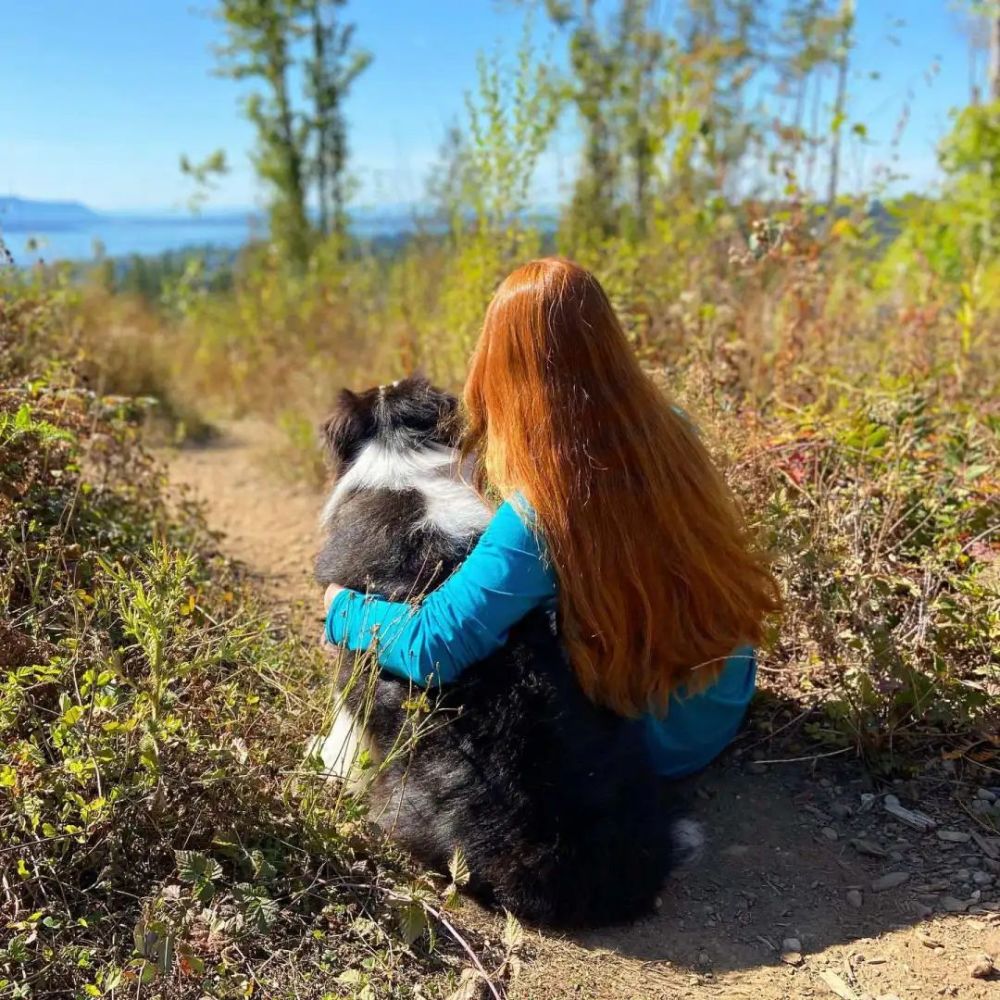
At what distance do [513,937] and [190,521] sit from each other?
2.76 m

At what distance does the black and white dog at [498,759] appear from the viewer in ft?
6.62

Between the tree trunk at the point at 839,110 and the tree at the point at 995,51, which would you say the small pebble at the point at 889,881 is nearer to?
the tree trunk at the point at 839,110

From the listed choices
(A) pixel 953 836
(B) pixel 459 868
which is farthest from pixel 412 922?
(A) pixel 953 836

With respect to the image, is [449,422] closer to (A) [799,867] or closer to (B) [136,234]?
(A) [799,867]

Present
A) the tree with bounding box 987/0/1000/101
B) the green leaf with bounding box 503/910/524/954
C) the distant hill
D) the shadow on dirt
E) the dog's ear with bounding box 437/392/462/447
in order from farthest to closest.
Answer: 1. the tree with bounding box 987/0/1000/101
2. the distant hill
3. the dog's ear with bounding box 437/392/462/447
4. the shadow on dirt
5. the green leaf with bounding box 503/910/524/954

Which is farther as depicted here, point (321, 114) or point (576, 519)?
point (321, 114)

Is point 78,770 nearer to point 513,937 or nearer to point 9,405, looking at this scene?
point 513,937

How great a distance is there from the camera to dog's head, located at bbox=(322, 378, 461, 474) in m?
2.41

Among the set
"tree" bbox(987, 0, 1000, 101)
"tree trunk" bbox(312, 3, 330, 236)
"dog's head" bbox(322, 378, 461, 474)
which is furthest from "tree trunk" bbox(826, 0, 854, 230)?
"tree trunk" bbox(312, 3, 330, 236)

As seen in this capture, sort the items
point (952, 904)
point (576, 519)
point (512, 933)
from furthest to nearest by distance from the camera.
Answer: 1. point (952, 904)
2. point (576, 519)
3. point (512, 933)

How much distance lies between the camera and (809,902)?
2.28 meters

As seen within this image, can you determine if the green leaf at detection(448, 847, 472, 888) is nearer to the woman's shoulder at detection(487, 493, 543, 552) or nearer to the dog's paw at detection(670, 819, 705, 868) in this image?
the dog's paw at detection(670, 819, 705, 868)

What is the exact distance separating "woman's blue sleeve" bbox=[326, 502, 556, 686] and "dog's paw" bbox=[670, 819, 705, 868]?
2.62 ft

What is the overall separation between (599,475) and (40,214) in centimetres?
372
